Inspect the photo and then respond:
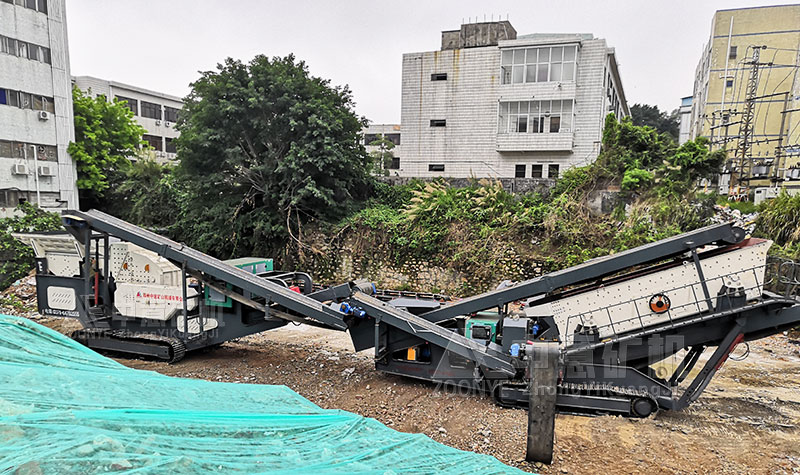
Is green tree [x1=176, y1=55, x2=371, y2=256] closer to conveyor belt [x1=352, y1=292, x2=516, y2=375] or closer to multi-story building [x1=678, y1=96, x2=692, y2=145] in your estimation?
conveyor belt [x1=352, y1=292, x2=516, y2=375]

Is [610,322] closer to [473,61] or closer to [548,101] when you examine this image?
[548,101]

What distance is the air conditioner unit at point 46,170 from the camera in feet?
66.7

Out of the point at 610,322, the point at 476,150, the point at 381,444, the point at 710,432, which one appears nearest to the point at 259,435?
the point at 381,444

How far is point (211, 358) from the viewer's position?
28.8 feet

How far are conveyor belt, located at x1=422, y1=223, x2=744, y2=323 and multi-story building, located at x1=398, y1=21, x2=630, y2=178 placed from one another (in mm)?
13793

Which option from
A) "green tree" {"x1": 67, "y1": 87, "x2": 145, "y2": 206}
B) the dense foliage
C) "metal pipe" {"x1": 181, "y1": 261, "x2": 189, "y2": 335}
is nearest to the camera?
"metal pipe" {"x1": 181, "y1": 261, "x2": 189, "y2": 335}

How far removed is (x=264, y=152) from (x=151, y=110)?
2143 cm

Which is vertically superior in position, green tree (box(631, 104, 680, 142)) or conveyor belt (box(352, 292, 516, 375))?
green tree (box(631, 104, 680, 142))

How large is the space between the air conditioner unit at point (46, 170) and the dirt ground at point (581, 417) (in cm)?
1671

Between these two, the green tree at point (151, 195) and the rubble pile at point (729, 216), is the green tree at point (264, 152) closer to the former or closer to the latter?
the green tree at point (151, 195)

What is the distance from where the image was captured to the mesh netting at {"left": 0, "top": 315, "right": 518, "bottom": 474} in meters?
2.16

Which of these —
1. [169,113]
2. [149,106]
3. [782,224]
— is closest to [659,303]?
[782,224]

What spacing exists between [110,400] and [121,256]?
6201 millimetres

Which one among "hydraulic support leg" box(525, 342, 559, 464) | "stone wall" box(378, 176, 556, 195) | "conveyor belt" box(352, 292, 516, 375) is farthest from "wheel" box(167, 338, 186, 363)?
"stone wall" box(378, 176, 556, 195)
